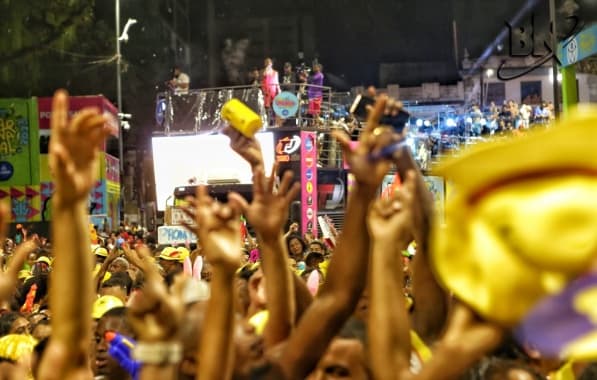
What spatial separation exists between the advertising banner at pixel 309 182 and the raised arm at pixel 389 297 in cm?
1461

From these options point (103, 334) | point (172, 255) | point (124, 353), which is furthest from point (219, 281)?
point (172, 255)

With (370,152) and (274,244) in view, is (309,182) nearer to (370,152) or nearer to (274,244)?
(274,244)

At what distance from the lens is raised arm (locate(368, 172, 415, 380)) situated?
2.22 m

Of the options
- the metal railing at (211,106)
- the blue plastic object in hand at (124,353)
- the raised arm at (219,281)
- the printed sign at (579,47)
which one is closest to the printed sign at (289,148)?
the metal railing at (211,106)

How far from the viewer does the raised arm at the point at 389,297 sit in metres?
2.22

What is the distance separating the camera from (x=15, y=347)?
4.07 m

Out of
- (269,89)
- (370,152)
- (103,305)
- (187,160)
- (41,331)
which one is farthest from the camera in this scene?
(269,89)

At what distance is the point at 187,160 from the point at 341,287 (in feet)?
55.3

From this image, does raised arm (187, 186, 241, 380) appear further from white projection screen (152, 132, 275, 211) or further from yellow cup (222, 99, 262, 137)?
white projection screen (152, 132, 275, 211)

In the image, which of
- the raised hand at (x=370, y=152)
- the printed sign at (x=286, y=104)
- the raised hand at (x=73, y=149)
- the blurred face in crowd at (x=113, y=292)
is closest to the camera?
the raised hand at (x=73, y=149)

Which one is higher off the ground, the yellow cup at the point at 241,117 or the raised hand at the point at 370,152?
the yellow cup at the point at 241,117

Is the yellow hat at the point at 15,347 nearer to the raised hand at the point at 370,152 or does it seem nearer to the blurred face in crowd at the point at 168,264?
the raised hand at the point at 370,152

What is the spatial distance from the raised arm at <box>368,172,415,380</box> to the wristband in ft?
1.80

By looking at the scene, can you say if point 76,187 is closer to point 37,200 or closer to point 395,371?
point 395,371
